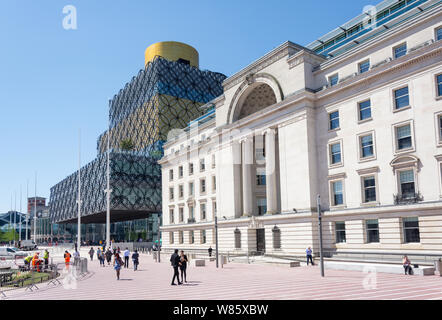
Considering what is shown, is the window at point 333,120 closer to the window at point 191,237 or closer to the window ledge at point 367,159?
the window ledge at point 367,159

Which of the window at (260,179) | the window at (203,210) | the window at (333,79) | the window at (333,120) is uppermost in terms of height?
the window at (333,79)

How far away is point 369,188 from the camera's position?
37094mm

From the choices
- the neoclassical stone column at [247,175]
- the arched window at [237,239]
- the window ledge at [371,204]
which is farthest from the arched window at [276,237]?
the window ledge at [371,204]

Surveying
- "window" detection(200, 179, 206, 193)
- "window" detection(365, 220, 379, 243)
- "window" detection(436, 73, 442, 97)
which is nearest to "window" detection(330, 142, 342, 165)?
"window" detection(365, 220, 379, 243)

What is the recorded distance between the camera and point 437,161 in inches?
1248

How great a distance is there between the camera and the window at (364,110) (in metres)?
37.9

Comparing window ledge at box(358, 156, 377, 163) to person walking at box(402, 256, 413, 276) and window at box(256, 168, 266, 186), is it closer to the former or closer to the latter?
person walking at box(402, 256, 413, 276)

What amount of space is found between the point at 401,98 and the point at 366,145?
5.17 m

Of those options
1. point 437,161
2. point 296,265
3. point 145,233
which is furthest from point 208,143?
point 145,233

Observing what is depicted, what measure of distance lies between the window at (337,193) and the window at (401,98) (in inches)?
358

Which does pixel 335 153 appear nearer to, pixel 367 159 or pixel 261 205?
pixel 367 159

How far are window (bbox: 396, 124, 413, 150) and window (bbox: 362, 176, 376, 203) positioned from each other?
384 cm

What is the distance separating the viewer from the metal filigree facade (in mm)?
94250

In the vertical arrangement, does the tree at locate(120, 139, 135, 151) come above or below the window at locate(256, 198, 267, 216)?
above
